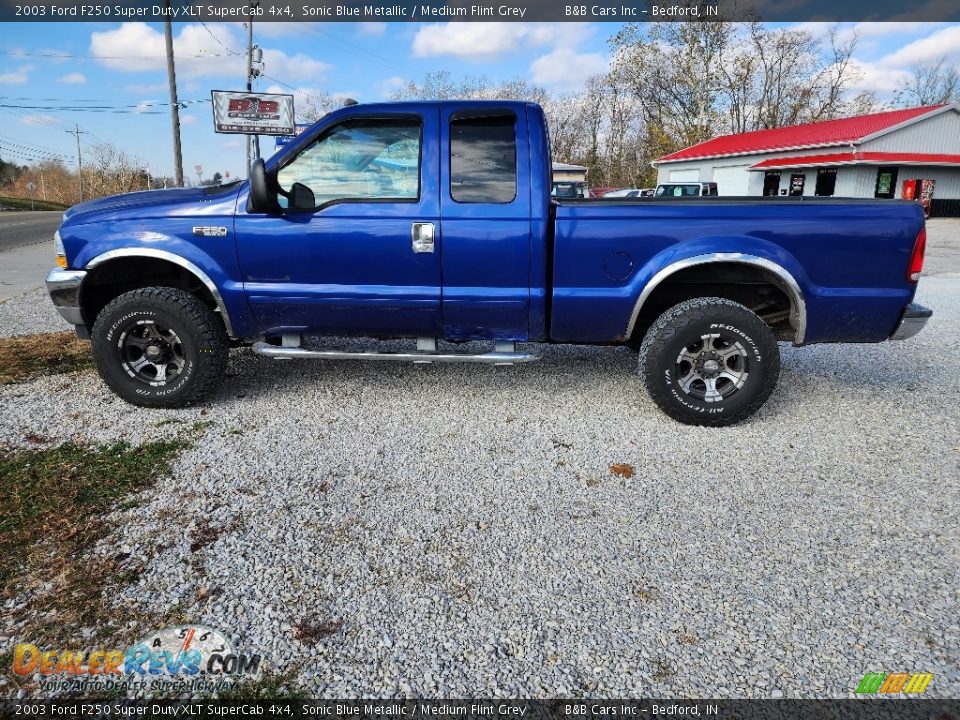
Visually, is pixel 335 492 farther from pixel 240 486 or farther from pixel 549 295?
pixel 549 295

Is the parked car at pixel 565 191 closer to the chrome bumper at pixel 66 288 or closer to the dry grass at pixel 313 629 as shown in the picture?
the dry grass at pixel 313 629

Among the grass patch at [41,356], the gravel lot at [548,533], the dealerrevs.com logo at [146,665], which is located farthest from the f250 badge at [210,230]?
the dealerrevs.com logo at [146,665]

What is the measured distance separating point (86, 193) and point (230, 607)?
78.8 meters

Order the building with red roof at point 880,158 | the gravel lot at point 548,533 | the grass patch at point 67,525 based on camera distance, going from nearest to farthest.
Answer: the gravel lot at point 548,533
the grass patch at point 67,525
the building with red roof at point 880,158

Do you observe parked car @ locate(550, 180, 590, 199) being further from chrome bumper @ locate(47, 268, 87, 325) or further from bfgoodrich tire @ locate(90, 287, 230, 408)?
chrome bumper @ locate(47, 268, 87, 325)

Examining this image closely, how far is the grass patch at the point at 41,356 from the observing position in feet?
16.5

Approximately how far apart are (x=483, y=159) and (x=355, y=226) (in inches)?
35.7

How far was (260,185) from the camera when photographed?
3809mm

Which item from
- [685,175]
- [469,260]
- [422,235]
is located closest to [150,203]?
[422,235]

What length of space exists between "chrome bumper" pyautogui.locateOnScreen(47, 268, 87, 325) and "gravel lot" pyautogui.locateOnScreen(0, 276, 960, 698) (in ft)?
2.19

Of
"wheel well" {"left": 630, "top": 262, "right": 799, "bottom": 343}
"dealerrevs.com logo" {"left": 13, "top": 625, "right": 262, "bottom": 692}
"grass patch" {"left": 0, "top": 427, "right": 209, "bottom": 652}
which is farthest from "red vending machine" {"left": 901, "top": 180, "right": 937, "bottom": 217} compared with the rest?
"dealerrevs.com logo" {"left": 13, "top": 625, "right": 262, "bottom": 692}

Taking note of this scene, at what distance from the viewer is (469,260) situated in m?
4.02

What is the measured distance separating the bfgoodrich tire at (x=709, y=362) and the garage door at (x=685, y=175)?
3946 cm

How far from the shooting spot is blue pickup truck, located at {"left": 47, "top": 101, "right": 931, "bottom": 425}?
12.8 feet
